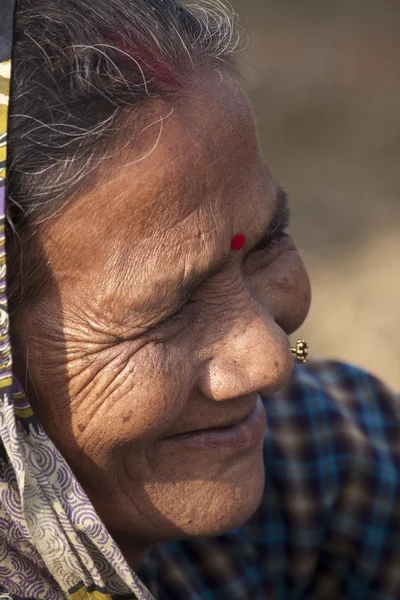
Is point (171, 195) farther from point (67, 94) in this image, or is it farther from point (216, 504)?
point (216, 504)

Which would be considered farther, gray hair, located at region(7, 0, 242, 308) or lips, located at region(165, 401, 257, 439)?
lips, located at region(165, 401, 257, 439)

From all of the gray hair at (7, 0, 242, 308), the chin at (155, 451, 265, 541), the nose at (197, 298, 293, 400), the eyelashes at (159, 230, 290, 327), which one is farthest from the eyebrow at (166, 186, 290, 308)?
the chin at (155, 451, 265, 541)

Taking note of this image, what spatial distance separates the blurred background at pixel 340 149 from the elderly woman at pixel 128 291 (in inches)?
122

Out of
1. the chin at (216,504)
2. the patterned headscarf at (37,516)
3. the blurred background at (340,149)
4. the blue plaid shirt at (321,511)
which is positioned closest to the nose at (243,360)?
the chin at (216,504)

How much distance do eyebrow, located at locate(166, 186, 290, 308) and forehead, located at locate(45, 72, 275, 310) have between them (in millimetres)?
32

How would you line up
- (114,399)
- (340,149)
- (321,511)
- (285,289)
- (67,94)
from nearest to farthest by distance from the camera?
(67,94) → (114,399) → (285,289) → (321,511) → (340,149)

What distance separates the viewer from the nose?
1.96 m

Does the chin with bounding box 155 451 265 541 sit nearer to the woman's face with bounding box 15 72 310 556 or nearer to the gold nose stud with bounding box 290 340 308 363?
the woman's face with bounding box 15 72 310 556

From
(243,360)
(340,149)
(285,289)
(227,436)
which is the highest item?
(340,149)

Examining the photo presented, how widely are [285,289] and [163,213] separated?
52 centimetres

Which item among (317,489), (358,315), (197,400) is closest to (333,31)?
(358,315)

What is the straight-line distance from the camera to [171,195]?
1.83 m

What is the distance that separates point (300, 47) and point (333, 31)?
14.8 inches

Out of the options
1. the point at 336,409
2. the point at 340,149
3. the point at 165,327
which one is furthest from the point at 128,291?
the point at 340,149
